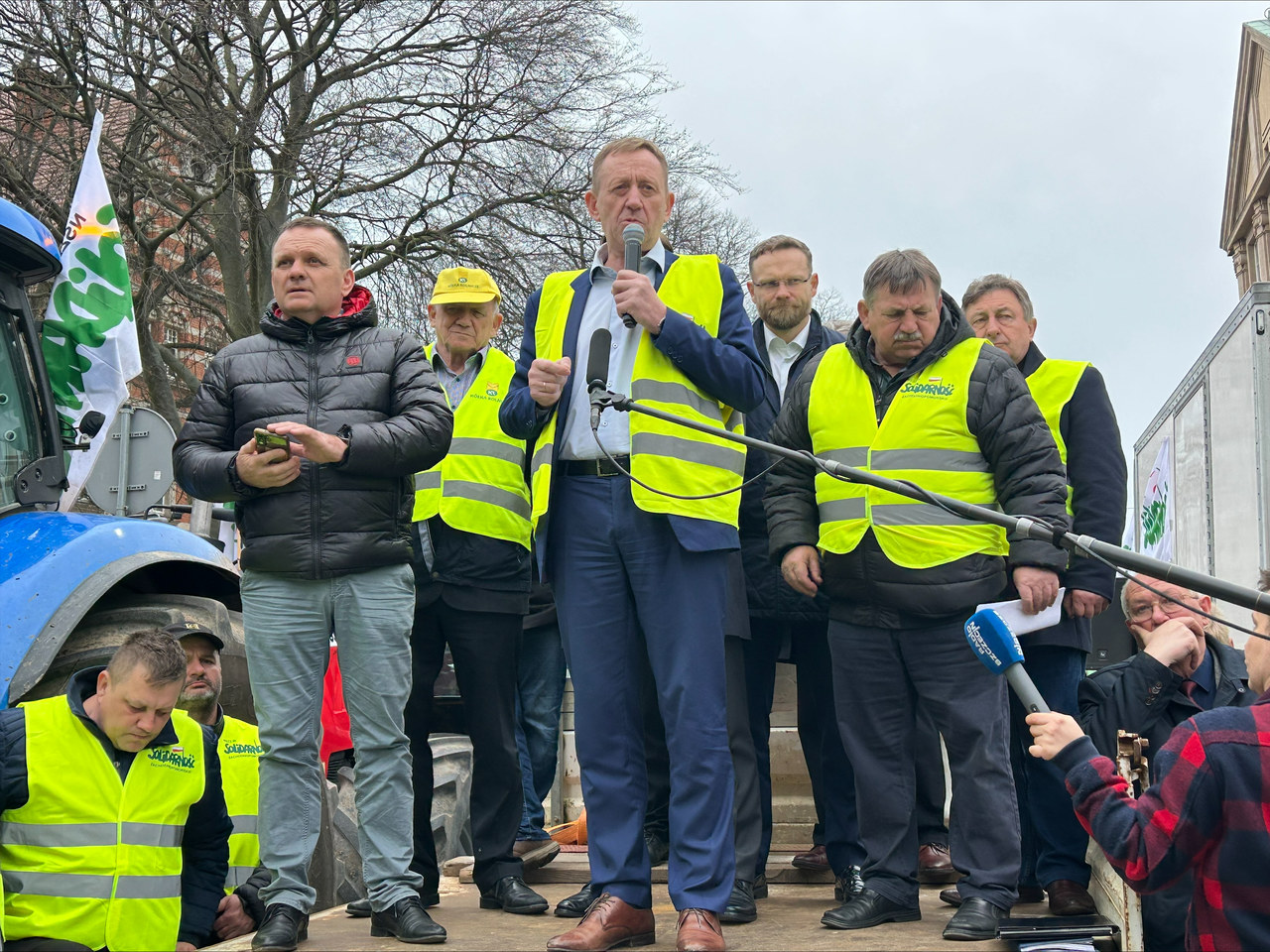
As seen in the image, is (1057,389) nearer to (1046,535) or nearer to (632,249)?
(632,249)

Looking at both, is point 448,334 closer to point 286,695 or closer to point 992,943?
point 286,695

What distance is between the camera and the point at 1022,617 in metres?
4.07

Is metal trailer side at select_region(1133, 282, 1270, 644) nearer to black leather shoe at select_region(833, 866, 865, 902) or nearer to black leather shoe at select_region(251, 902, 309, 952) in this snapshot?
black leather shoe at select_region(833, 866, 865, 902)

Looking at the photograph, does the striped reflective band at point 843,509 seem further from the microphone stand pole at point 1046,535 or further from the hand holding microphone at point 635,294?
the microphone stand pole at point 1046,535

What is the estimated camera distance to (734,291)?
4.20 m

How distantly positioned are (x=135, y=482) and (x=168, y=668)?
4.73 metres

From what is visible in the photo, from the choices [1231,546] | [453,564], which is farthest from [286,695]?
[1231,546]

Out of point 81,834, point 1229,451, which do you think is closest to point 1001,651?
point 81,834

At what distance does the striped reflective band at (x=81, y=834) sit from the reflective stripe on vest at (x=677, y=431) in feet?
5.15

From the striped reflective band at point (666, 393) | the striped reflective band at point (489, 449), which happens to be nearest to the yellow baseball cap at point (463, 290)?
the striped reflective band at point (489, 449)

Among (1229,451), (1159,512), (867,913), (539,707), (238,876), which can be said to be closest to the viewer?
(867,913)

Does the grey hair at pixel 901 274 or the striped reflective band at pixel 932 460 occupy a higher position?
the grey hair at pixel 901 274

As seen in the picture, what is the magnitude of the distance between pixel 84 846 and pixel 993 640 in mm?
2761

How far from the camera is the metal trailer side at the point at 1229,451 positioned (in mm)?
6266
